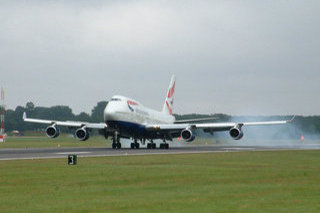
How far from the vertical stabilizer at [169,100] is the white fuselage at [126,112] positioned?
1286 centimetres

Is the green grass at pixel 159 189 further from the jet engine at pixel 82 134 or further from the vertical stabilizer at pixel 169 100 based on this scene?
the vertical stabilizer at pixel 169 100

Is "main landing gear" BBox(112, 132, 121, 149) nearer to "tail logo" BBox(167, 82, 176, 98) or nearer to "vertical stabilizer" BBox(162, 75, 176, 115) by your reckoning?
"vertical stabilizer" BBox(162, 75, 176, 115)

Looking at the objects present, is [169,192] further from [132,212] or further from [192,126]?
[192,126]

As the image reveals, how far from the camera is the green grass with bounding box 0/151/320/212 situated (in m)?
20.1

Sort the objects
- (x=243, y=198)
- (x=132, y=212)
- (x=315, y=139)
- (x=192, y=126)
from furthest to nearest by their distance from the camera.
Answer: (x=315, y=139) → (x=192, y=126) → (x=243, y=198) → (x=132, y=212)

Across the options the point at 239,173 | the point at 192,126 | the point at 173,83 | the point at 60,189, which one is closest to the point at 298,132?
the point at 173,83

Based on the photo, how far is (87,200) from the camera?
21.8 m

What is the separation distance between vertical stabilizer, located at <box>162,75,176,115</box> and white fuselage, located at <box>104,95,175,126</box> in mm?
12857

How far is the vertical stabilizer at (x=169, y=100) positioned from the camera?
9594cm

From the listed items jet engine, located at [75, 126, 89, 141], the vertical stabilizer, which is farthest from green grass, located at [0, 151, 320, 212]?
the vertical stabilizer

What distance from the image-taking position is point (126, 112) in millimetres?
74375

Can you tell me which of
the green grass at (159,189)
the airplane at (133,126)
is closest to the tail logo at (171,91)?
the airplane at (133,126)

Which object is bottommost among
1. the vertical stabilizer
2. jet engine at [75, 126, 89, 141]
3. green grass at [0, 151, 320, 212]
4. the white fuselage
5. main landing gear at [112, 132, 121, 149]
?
green grass at [0, 151, 320, 212]

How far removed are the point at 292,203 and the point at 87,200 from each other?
6924 mm
